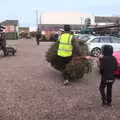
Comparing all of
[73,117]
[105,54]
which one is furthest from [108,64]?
[73,117]

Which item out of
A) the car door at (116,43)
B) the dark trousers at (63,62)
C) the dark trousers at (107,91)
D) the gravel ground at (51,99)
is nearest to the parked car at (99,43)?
the car door at (116,43)

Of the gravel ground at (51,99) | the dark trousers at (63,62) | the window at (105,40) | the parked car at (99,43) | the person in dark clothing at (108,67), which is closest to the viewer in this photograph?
the gravel ground at (51,99)

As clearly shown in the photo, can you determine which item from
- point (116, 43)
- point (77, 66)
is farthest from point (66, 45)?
point (116, 43)

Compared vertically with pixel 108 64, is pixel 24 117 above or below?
below

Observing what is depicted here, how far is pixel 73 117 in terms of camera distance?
7527 millimetres

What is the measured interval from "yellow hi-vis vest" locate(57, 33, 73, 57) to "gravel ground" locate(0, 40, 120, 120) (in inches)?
38.1

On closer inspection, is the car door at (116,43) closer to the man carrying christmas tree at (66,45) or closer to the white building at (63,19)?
the man carrying christmas tree at (66,45)

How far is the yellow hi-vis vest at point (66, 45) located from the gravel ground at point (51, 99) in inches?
38.1

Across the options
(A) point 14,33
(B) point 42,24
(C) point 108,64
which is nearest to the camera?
(C) point 108,64

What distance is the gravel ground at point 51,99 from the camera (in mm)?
7689

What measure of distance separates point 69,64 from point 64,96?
78.5 inches

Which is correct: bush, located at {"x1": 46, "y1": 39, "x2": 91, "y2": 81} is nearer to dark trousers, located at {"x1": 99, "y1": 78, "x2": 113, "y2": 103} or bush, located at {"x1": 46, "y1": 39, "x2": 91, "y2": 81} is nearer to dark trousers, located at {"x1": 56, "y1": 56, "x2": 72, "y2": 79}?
dark trousers, located at {"x1": 56, "y1": 56, "x2": 72, "y2": 79}

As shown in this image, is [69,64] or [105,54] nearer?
[105,54]

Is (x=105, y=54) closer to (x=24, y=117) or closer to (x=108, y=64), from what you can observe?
(x=108, y=64)
